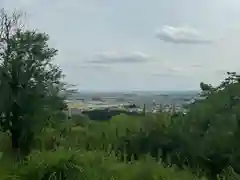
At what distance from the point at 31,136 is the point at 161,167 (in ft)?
46.0

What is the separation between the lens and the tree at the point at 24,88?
85.4ft

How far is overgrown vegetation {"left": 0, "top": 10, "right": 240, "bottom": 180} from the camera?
13.9 meters

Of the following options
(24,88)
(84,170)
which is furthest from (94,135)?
(84,170)

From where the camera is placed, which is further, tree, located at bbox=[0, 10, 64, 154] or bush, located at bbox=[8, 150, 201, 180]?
tree, located at bbox=[0, 10, 64, 154]

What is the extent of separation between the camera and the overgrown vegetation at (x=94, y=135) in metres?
13.9

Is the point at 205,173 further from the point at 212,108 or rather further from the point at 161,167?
the point at 161,167

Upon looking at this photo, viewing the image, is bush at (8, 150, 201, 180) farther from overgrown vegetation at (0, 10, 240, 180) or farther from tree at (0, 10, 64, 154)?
tree at (0, 10, 64, 154)

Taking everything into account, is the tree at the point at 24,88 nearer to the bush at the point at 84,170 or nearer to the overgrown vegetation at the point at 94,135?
the overgrown vegetation at the point at 94,135

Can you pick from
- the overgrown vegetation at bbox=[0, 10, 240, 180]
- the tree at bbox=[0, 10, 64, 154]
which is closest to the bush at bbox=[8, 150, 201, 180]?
the overgrown vegetation at bbox=[0, 10, 240, 180]

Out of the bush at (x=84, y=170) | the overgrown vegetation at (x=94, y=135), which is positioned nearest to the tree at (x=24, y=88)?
the overgrown vegetation at (x=94, y=135)

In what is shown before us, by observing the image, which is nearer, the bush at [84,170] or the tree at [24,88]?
the bush at [84,170]

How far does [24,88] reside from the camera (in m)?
26.4

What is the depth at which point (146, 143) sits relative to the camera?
71.2 ft

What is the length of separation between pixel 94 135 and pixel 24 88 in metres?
4.58
